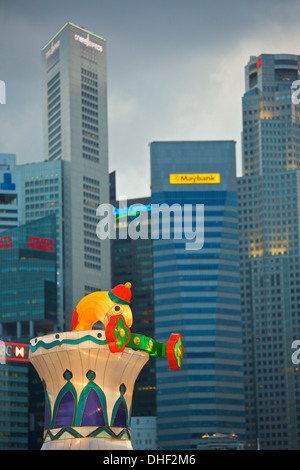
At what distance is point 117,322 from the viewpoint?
8031cm

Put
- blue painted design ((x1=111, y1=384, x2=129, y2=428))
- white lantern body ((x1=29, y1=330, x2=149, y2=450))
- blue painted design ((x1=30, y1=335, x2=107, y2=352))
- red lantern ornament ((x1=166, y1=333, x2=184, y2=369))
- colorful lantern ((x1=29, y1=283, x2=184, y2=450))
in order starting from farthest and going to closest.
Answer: red lantern ornament ((x1=166, y1=333, x2=184, y2=369)) < blue painted design ((x1=111, y1=384, x2=129, y2=428)) < white lantern body ((x1=29, y1=330, x2=149, y2=450)) < colorful lantern ((x1=29, y1=283, x2=184, y2=450)) < blue painted design ((x1=30, y1=335, x2=107, y2=352))

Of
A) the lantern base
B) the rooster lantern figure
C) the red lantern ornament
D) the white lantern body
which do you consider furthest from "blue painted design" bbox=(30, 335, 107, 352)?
the lantern base

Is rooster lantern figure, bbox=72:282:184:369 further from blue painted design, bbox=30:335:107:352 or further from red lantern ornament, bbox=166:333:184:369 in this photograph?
blue painted design, bbox=30:335:107:352

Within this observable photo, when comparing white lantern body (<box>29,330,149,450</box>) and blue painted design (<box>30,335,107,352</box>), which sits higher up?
blue painted design (<box>30,335,107,352</box>)

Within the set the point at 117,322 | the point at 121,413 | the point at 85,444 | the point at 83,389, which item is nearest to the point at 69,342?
the point at 83,389

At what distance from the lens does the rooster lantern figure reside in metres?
80.2

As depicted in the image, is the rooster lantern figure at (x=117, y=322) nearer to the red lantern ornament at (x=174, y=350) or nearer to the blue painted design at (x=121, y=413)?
the red lantern ornament at (x=174, y=350)

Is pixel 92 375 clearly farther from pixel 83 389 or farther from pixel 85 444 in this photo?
pixel 85 444

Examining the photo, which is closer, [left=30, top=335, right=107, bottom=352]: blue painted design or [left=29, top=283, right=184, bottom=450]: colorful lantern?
[left=30, top=335, right=107, bottom=352]: blue painted design

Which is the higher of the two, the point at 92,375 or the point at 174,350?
the point at 174,350

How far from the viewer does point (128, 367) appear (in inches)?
3305
